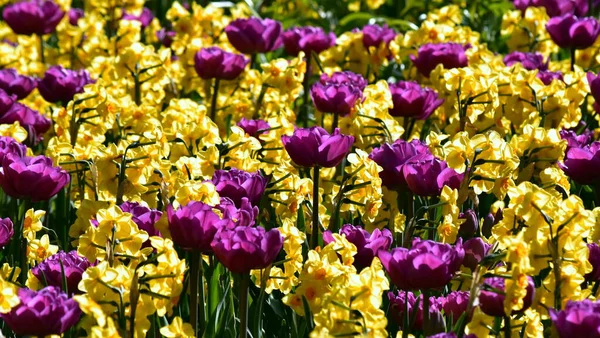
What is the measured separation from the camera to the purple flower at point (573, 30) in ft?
14.0

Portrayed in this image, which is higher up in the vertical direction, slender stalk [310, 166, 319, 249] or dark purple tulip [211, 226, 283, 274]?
dark purple tulip [211, 226, 283, 274]

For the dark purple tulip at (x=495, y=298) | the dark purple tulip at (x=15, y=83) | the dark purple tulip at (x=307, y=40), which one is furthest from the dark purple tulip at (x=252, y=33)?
the dark purple tulip at (x=495, y=298)

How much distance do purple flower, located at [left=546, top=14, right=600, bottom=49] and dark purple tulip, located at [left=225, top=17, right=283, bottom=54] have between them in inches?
45.4

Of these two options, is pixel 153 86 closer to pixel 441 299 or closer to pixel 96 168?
pixel 96 168

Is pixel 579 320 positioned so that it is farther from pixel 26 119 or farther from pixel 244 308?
pixel 26 119

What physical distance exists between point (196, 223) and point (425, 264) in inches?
19.8

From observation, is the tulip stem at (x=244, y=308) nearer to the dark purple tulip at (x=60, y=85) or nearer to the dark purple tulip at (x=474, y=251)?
the dark purple tulip at (x=474, y=251)

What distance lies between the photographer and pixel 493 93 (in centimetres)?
361

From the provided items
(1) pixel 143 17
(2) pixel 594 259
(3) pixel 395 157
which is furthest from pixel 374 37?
(2) pixel 594 259

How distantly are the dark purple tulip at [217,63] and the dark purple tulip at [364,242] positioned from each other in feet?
5.78

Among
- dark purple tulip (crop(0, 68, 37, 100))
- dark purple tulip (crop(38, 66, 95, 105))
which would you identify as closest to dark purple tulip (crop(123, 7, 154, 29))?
dark purple tulip (crop(0, 68, 37, 100))

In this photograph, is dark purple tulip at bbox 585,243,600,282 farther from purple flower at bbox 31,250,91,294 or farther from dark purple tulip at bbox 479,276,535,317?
purple flower at bbox 31,250,91,294

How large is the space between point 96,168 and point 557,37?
2.10 meters

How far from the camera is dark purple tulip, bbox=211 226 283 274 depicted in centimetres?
228
